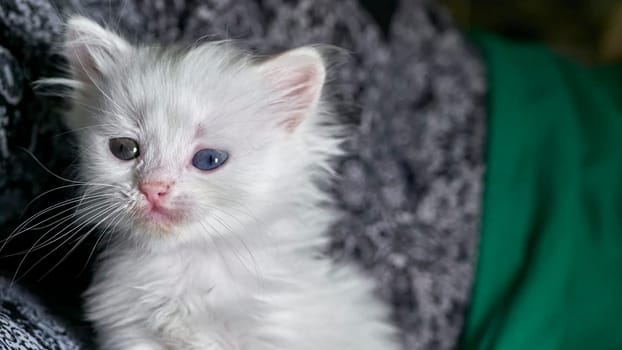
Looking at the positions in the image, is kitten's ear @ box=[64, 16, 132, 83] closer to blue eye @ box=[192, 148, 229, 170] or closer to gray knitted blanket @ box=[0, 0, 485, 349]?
gray knitted blanket @ box=[0, 0, 485, 349]

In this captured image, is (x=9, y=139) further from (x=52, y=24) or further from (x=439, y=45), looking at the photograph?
(x=439, y=45)

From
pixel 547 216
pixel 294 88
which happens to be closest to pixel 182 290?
pixel 294 88

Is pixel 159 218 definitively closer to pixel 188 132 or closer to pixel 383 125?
pixel 188 132

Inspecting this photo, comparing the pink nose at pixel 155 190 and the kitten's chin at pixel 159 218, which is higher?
the pink nose at pixel 155 190

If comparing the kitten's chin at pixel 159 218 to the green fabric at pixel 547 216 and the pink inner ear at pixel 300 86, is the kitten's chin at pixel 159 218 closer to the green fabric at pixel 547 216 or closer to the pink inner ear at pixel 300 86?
the pink inner ear at pixel 300 86

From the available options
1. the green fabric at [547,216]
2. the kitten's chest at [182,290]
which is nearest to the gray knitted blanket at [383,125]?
the green fabric at [547,216]

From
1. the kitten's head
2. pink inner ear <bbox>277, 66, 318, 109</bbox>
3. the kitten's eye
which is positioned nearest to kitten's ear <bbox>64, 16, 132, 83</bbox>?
the kitten's head
